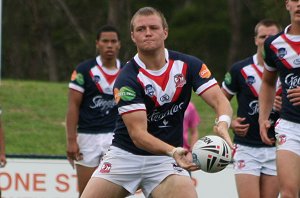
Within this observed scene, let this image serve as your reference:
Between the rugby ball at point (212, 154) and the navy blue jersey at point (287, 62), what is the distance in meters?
1.46

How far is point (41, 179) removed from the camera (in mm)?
13273

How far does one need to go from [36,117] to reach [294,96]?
12.8 meters

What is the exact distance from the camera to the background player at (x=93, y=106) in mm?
11000

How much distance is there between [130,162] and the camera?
751 cm

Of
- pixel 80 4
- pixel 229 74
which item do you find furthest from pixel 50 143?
pixel 80 4

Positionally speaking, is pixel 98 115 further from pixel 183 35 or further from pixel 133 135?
pixel 183 35

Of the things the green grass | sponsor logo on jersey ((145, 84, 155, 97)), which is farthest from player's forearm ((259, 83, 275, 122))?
the green grass

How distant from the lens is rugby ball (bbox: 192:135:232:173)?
22.1 feet

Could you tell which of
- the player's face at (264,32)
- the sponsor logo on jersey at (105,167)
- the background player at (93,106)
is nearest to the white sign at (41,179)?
the background player at (93,106)

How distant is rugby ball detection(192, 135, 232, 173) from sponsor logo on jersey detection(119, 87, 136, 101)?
770 mm

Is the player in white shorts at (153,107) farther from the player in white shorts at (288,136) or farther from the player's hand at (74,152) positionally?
the player's hand at (74,152)

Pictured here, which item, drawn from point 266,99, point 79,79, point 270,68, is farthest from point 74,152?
point 270,68

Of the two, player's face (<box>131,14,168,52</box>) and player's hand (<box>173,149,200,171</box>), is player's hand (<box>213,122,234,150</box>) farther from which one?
player's face (<box>131,14,168,52</box>)

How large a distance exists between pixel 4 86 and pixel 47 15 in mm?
18707
